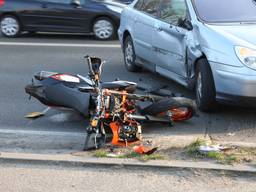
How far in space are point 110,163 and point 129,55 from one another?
4.64 m

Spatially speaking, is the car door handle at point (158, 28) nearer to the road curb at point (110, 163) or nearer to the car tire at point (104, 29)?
the road curb at point (110, 163)

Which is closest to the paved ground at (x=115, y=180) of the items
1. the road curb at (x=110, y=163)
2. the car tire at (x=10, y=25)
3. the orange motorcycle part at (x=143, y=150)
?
the road curb at (x=110, y=163)

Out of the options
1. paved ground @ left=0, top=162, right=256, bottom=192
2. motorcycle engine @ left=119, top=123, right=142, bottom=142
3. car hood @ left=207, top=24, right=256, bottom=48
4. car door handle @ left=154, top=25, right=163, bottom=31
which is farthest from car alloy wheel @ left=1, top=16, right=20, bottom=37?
paved ground @ left=0, top=162, right=256, bottom=192

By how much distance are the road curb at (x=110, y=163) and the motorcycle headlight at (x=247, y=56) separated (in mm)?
1501

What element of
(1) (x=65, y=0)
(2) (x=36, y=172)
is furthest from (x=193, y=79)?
(1) (x=65, y=0)

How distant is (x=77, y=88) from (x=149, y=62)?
99.0 inches

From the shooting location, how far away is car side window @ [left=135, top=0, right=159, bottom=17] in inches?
330

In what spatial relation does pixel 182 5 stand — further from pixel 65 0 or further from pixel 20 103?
pixel 65 0

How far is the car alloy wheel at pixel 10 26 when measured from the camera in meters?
14.0

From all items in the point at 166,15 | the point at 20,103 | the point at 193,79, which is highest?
the point at 166,15

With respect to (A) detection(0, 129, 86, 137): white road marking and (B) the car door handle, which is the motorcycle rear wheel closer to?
(A) detection(0, 129, 86, 137): white road marking

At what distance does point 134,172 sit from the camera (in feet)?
16.2

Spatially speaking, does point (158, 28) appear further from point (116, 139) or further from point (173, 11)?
point (116, 139)

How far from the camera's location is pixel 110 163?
506 cm
